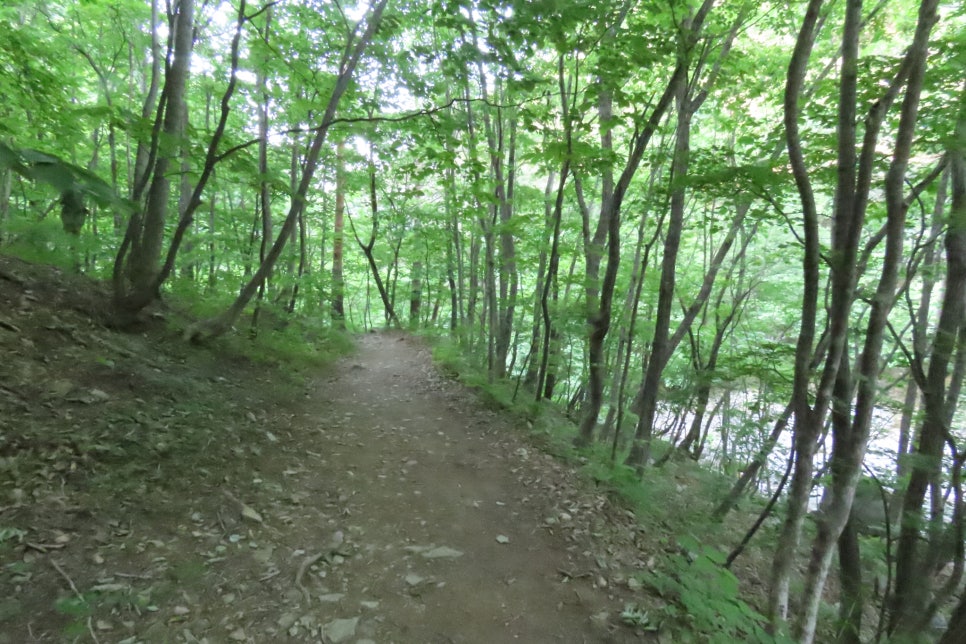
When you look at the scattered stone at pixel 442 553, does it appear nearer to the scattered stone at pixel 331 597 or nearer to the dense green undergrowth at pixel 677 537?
the scattered stone at pixel 331 597

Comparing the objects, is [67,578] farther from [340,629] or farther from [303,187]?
[303,187]

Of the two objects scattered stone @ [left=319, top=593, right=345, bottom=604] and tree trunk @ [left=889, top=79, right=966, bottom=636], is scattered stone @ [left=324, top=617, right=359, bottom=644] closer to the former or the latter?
scattered stone @ [left=319, top=593, right=345, bottom=604]

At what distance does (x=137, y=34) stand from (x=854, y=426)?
12.8 meters

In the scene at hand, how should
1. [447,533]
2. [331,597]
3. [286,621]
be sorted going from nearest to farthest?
[286,621] < [331,597] < [447,533]

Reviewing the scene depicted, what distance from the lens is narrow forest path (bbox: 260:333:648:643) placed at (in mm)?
3275

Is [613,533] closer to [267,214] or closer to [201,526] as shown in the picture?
[201,526]

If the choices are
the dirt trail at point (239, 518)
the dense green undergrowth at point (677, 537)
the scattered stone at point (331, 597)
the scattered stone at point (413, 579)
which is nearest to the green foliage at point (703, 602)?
the dense green undergrowth at point (677, 537)

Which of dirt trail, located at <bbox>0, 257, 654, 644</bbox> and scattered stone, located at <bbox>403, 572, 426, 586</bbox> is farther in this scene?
scattered stone, located at <bbox>403, 572, 426, 586</bbox>

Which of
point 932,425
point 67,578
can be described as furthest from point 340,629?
point 932,425

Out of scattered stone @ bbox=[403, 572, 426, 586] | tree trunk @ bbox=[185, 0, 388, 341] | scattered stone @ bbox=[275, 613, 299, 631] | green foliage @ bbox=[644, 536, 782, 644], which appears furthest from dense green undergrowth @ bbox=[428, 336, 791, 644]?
tree trunk @ bbox=[185, 0, 388, 341]

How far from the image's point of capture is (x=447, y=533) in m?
4.32

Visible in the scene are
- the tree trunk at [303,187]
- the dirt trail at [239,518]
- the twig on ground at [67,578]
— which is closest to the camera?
the twig on ground at [67,578]

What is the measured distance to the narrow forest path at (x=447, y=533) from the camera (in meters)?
3.28

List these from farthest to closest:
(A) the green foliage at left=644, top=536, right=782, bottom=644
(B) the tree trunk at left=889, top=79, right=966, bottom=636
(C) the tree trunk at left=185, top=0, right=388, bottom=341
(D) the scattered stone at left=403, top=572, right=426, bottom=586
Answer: (C) the tree trunk at left=185, top=0, right=388, bottom=341
(B) the tree trunk at left=889, top=79, right=966, bottom=636
(D) the scattered stone at left=403, top=572, right=426, bottom=586
(A) the green foliage at left=644, top=536, right=782, bottom=644
